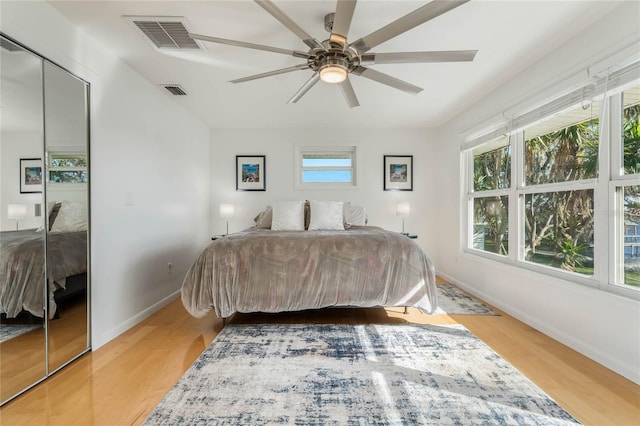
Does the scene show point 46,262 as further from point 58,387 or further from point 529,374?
point 529,374

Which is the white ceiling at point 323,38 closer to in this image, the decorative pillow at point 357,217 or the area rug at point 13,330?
the decorative pillow at point 357,217

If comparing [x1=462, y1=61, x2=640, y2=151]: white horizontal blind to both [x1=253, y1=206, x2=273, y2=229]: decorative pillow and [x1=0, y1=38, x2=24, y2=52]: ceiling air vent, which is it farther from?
[x1=0, y1=38, x2=24, y2=52]: ceiling air vent

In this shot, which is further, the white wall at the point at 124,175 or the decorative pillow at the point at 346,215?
the decorative pillow at the point at 346,215

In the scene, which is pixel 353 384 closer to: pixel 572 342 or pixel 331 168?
pixel 572 342

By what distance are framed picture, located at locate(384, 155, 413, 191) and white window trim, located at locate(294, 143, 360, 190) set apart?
471 millimetres

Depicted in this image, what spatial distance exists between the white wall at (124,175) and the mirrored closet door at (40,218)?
0.11 metres

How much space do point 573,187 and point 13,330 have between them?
3763 millimetres

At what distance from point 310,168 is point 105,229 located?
288 cm

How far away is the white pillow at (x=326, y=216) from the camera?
342cm

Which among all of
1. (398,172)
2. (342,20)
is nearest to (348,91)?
(342,20)

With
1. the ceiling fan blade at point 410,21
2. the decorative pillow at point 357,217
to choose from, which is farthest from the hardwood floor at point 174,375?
the ceiling fan blade at point 410,21

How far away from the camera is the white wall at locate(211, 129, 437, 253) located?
4352mm

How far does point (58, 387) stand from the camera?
159 centimetres

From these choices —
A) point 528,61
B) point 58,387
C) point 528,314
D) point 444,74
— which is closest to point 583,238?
point 528,314
